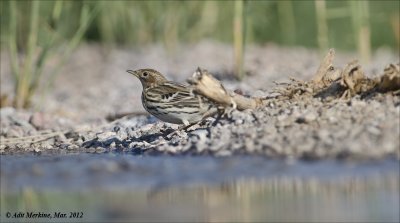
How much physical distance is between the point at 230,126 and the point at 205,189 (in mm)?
1447

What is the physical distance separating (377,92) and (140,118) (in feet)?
8.98

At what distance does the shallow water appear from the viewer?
549 centimetres

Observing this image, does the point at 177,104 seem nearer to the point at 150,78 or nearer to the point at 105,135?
the point at 105,135

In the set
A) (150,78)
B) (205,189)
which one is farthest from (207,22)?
(205,189)

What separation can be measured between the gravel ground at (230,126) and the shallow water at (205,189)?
0.62ft

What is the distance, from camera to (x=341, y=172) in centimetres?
627

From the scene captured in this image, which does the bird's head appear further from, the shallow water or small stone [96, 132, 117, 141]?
the shallow water

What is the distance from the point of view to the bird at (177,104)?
7.89m

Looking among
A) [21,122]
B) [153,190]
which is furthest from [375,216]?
[21,122]

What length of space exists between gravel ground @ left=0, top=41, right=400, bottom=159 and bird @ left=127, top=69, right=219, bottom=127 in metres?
0.12

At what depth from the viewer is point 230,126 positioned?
7473mm

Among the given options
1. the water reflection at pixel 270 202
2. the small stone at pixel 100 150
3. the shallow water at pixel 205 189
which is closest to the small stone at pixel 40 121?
the small stone at pixel 100 150

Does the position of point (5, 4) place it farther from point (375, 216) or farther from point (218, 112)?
point (375, 216)

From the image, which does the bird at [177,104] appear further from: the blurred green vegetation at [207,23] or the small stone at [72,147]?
the blurred green vegetation at [207,23]
